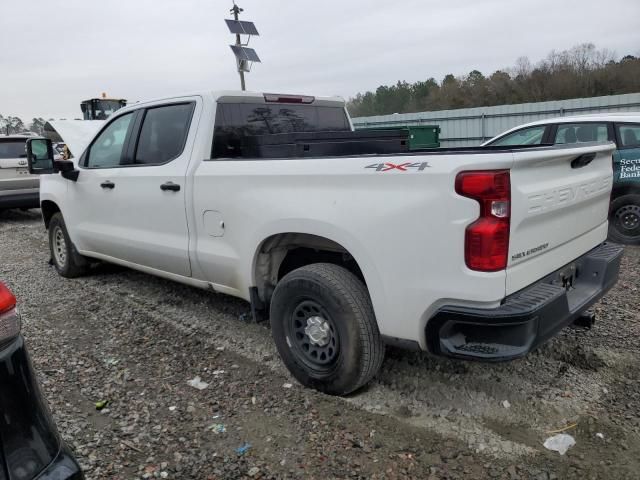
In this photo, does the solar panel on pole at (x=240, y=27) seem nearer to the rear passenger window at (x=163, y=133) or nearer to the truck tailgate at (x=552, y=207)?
the rear passenger window at (x=163, y=133)

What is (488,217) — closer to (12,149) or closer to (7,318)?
(7,318)

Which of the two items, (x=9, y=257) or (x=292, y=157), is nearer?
(x=292, y=157)

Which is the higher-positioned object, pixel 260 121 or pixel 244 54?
pixel 244 54

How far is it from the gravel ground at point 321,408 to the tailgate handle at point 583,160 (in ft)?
4.42

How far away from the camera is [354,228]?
9.17ft

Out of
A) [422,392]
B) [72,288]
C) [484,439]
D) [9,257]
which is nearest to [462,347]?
[484,439]

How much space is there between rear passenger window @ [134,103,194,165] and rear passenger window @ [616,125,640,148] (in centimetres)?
522

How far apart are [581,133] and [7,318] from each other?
6.76m

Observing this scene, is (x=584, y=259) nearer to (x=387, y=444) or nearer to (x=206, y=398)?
(x=387, y=444)

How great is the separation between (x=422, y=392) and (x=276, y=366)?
1.02 m

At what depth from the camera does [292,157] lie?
10.7 feet

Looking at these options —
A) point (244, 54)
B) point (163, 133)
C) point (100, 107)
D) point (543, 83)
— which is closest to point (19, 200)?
point (244, 54)

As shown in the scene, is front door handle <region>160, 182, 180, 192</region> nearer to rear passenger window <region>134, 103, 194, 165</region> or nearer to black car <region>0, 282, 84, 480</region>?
rear passenger window <region>134, 103, 194, 165</region>

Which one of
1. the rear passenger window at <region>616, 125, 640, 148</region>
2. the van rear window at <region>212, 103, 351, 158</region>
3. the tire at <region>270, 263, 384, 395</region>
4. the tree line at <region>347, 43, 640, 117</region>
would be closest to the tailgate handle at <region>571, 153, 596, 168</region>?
the tire at <region>270, 263, 384, 395</region>
